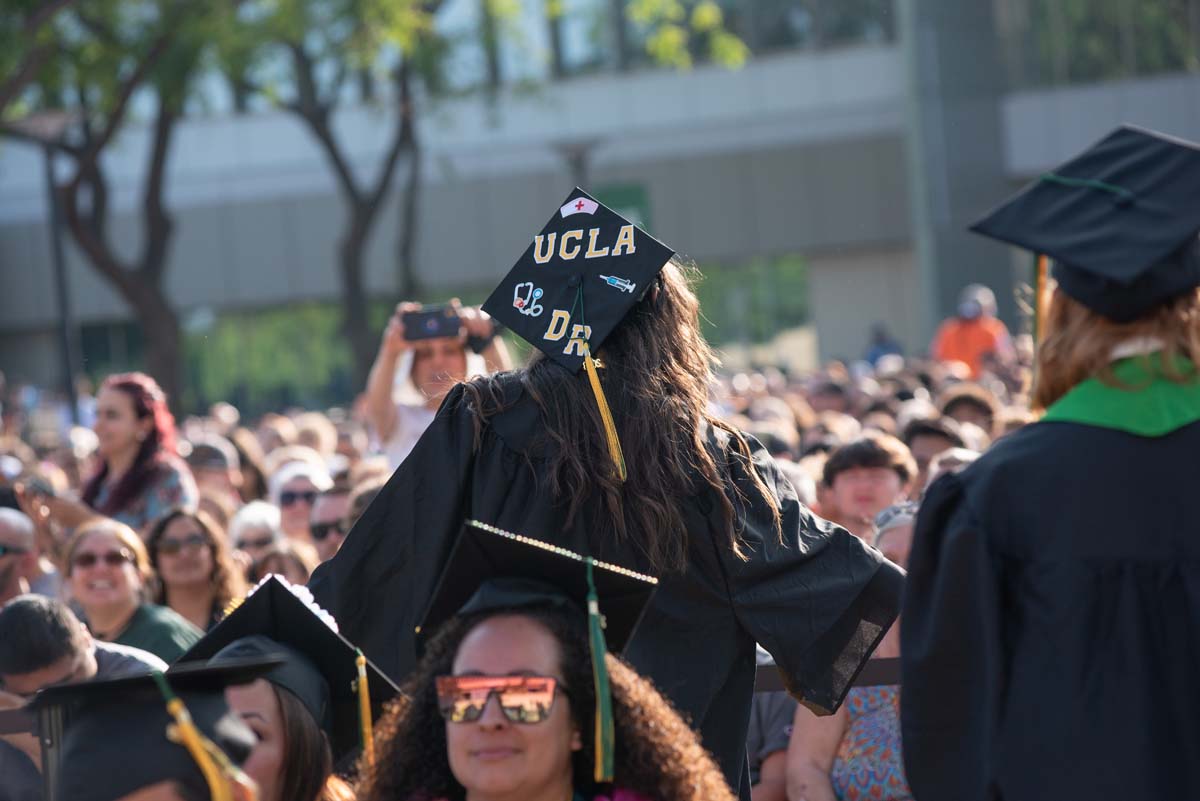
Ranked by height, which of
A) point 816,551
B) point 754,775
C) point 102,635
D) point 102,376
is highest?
point 816,551

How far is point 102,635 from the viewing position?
6586 millimetres

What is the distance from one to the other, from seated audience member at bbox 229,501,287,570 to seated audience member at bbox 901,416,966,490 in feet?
9.53

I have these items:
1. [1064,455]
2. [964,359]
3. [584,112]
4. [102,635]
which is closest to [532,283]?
[1064,455]

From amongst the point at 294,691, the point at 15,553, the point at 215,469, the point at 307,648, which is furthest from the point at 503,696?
the point at 215,469

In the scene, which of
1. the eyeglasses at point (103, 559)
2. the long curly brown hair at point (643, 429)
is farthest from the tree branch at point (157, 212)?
the long curly brown hair at point (643, 429)

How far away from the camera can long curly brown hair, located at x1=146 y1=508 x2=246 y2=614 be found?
703 centimetres

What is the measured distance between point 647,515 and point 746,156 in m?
32.7

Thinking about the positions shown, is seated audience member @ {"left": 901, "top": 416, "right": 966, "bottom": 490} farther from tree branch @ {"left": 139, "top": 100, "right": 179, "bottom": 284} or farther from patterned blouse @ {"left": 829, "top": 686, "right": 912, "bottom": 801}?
tree branch @ {"left": 139, "top": 100, "right": 179, "bottom": 284}

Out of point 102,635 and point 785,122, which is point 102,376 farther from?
point 102,635

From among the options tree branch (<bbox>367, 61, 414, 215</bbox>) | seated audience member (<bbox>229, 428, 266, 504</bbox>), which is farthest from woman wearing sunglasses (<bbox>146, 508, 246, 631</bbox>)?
tree branch (<bbox>367, 61, 414, 215</bbox>)

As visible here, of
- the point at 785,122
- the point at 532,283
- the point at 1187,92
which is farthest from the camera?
the point at 785,122

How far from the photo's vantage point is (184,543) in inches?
275

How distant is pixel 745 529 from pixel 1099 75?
101 ft

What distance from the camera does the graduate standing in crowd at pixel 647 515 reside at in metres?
4.07
